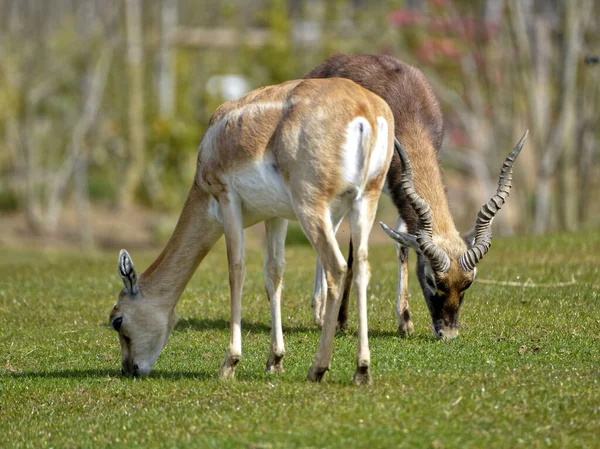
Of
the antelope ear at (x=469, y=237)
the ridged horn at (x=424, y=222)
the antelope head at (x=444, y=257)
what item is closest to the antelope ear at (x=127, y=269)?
the antelope head at (x=444, y=257)

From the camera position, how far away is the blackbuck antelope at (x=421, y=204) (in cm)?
827

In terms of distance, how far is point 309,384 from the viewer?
6.86 m

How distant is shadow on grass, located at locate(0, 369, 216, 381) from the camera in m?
7.78

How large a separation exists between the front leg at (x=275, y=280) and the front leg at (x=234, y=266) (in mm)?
284

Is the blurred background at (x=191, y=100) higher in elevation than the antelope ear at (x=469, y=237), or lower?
lower

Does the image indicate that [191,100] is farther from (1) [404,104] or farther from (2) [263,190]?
(2) [263,190]

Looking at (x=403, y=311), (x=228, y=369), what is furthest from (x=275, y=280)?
(x=403, y=311)

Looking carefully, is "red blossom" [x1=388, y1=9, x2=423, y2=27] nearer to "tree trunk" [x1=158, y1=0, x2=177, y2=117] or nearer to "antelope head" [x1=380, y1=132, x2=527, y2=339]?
"tree trunk" [x1=158, y1=0, x2=177, y2=117]

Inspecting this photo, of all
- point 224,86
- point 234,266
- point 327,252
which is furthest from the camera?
point 224,86

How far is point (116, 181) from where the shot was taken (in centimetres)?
2675

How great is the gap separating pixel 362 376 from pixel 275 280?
123cm

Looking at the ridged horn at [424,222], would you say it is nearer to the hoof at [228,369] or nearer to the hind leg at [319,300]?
the hind leg at [319,300]

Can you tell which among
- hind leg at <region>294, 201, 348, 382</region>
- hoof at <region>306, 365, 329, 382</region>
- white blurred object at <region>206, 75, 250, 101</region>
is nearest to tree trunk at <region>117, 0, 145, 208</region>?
white blurred object at <region>206, 75, 250, 101</region>

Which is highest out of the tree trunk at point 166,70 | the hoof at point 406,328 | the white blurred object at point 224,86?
the hoof at point 406,328
